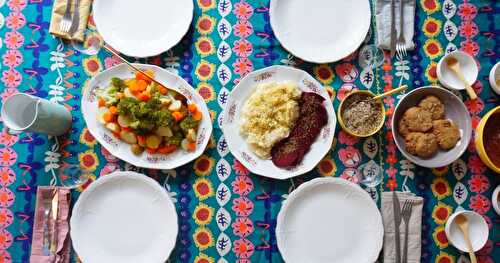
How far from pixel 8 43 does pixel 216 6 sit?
3.40 ft

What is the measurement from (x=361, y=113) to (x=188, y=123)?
2.61 ft

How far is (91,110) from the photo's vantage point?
1.85m

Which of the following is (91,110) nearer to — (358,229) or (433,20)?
(358,229)

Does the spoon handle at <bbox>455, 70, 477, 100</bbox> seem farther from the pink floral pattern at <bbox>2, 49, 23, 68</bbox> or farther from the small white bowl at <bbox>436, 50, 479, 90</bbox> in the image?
the pink floral pattern at <bbox>2, 49, 23, 68</bbox>

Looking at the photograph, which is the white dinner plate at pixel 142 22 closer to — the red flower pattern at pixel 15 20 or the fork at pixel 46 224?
the red flower pattern at pixel 15 20

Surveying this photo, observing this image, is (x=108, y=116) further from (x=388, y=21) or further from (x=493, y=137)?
(x=493, y=137)

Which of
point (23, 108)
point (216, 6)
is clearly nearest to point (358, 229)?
point (216, 6)

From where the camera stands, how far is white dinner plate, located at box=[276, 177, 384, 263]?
1797mm

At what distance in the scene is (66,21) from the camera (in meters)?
1.94

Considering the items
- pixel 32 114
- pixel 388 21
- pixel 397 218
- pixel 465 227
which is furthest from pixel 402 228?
pixel 32 114

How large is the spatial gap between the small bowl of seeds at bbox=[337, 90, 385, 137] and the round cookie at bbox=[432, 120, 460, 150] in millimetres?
A: 237

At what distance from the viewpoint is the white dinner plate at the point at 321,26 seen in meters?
1.92

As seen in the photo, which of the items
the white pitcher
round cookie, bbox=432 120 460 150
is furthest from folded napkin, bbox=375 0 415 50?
the white pitcher

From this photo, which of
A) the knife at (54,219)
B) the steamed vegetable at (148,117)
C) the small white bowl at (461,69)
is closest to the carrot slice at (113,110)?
the steamed vegetable at (148,117)
